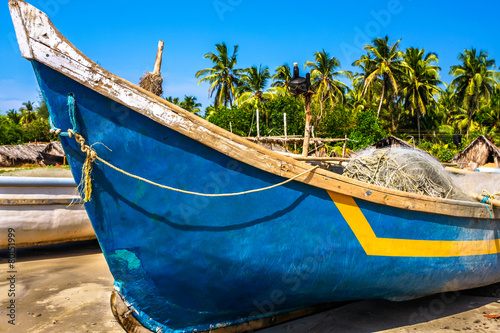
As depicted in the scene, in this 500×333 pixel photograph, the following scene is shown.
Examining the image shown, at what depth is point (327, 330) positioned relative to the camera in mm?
3271

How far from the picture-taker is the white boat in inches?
218

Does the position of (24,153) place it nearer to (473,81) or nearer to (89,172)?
(89,172)

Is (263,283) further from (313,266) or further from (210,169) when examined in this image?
(210,169)

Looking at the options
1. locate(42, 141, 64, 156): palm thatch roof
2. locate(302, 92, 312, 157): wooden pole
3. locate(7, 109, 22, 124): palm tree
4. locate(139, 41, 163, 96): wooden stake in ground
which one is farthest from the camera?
locate(7, 109, 22, 124): palm tree

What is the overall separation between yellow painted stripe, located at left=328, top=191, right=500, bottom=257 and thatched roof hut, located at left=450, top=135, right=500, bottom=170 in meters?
19.1

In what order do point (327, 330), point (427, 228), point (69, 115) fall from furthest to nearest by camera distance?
point (327, 330) → point (427, 228) → point (69, 115)

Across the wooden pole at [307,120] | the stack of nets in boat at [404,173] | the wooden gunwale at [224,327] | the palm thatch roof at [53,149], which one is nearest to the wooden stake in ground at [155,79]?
the wooden pole at [307,120]

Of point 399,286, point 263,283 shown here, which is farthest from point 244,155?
point 399,286

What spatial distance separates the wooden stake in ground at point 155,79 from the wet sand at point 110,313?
219cm

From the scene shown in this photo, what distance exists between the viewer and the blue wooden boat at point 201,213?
2.28 m

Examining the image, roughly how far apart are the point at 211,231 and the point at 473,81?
128 ft

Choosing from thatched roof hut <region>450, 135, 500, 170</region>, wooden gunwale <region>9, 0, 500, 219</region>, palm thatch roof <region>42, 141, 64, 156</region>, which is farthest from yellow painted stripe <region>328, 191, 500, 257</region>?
palm thatch roof <region>42, 141, 64, 156</region>

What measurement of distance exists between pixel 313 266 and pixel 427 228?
1.11 m

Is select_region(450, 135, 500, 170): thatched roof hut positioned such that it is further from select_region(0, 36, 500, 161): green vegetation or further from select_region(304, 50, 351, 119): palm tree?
select_region(304, 50, 351, 119): palm tree
